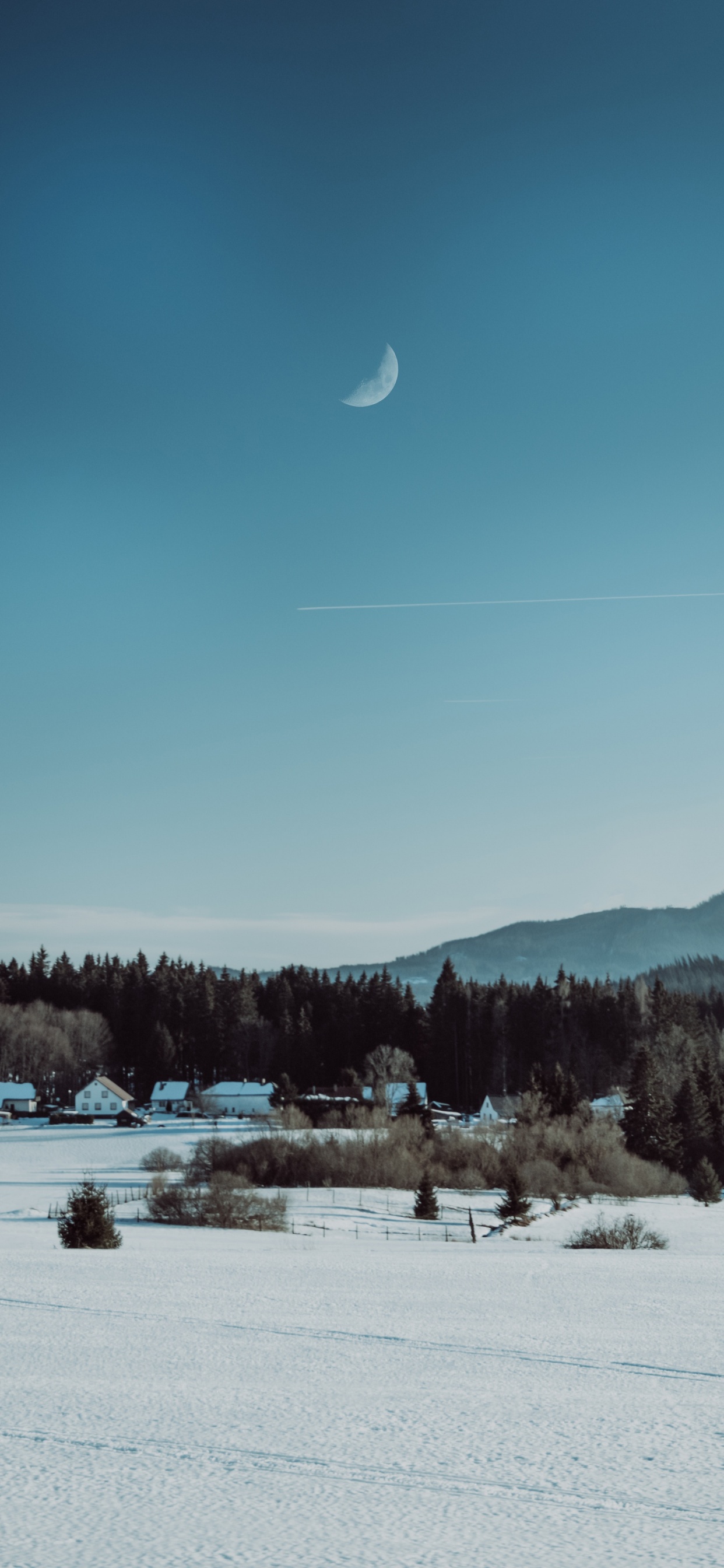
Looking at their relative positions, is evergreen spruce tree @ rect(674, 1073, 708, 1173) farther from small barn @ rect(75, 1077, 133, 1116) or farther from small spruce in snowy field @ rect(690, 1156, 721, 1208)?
small barn @ rect(75, 1077, 133, 1116)

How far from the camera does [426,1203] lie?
5569cm

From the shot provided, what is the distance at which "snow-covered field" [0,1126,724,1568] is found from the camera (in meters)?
7.03

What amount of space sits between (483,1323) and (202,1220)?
35.1 m

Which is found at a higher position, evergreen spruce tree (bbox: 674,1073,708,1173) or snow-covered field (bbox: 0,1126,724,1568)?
snow-covered field (bbox: 0,1126,724,1568)

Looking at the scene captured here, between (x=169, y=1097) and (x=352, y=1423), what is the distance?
410 ft

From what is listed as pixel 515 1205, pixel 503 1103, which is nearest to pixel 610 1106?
pixel 503 1103

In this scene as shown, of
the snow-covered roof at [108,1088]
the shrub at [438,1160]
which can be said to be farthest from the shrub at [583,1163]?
the snow-covered roof at [108,1088]

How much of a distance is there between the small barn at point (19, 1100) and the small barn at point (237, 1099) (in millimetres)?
21644

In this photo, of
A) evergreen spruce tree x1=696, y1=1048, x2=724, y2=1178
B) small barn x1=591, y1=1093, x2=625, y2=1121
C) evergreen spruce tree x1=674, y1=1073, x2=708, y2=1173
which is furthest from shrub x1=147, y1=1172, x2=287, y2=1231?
evergreen spruce tree x1=696, y1=1048, x2=724, y2=1178

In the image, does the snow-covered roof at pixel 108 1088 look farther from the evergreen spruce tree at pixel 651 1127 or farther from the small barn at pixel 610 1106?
the evergreen spruce tree at pixel 651 1127

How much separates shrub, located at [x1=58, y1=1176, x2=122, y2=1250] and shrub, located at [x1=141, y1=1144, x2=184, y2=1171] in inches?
1706

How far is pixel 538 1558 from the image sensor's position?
671 cm

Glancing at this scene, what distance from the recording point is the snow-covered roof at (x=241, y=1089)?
12081 centimetres

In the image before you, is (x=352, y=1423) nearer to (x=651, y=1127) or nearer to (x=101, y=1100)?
(x=651, y=1127)
